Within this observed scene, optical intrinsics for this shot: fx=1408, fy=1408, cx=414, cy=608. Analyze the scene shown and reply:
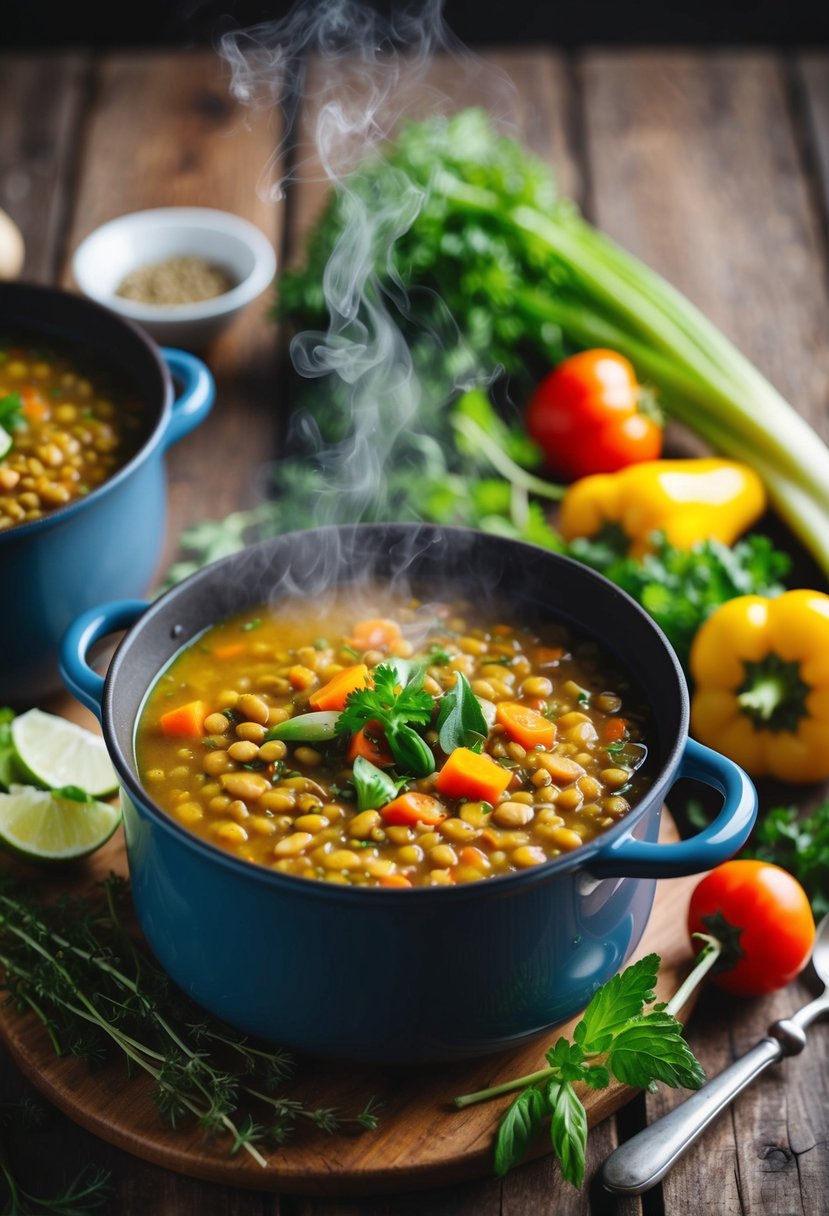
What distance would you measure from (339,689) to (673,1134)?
99 centimetres

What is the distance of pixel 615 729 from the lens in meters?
2.70

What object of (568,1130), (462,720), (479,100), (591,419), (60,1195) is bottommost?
(60,1195)

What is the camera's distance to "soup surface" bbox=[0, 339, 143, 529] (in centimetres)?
318

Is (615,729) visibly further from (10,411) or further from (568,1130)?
(10,411)

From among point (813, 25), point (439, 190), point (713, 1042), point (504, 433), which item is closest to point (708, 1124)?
point (713, 1042)

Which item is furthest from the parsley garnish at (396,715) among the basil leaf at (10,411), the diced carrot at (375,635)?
the basil leaf at (10,411)

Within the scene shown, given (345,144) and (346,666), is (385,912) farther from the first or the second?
(345,144)

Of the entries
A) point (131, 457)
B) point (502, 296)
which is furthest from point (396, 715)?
→ point (502, 296)

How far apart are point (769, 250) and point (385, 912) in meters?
3.63

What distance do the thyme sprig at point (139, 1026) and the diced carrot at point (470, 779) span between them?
1.77 ft

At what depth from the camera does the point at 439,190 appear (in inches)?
170

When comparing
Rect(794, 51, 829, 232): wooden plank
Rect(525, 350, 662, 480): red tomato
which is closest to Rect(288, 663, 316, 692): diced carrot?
Rect(525, 350, 662, 480): red tomato

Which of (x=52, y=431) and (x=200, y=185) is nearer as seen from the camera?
(x=52, y=431)

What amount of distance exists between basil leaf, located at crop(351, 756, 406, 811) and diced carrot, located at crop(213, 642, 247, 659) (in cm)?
54
